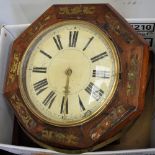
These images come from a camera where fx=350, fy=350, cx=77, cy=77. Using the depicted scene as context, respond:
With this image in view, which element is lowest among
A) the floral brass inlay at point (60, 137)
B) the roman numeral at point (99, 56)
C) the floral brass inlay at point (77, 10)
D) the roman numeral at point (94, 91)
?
the floral brass inlay at point (60, 137)

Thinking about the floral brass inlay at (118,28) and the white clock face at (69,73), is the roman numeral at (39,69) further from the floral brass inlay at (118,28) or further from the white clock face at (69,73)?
the floral brass inlay at (118,28)

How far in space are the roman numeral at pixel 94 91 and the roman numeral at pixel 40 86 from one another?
103mm

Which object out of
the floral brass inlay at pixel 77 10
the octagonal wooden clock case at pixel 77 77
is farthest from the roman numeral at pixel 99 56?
the floral brass inlay at pixel 77 10

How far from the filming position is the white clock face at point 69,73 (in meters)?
0.76

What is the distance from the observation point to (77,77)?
788mm

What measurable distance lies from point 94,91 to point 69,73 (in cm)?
8

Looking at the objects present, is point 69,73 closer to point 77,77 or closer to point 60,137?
point 77,77

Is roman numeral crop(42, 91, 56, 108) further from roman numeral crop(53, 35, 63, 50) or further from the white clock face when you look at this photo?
roman numeral crop(53, 35, 63, 50)

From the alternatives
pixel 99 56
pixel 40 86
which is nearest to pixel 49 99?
pixel 40 86

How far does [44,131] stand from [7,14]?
19.2 inches

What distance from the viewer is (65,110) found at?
0.77m

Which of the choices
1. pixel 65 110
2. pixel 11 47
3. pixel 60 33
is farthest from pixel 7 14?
pixel 65 110

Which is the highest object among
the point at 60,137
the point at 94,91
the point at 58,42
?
the point at 58,42

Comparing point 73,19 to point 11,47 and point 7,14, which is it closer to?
point 11,47
